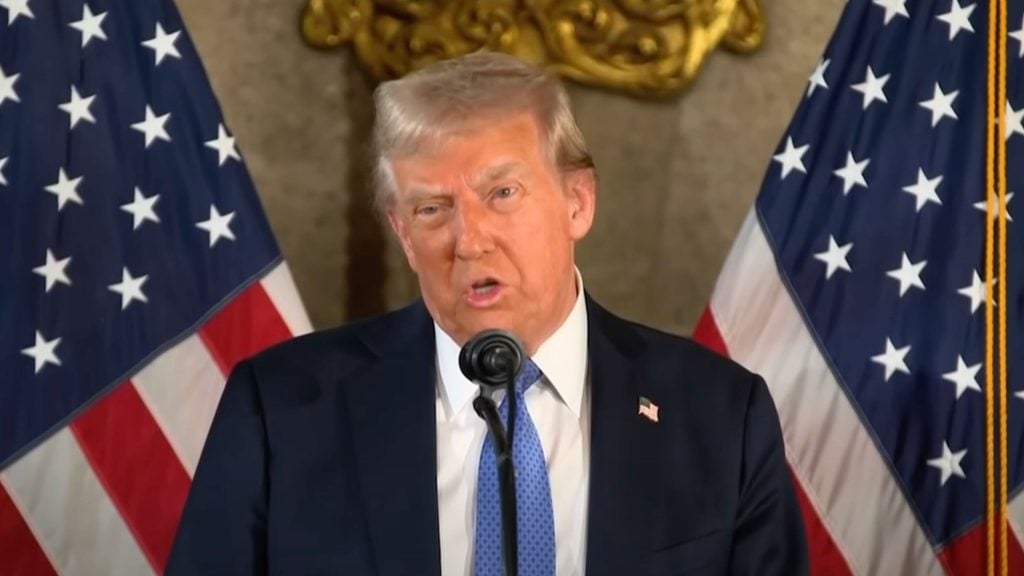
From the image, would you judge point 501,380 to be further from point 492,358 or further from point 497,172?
point 497,172

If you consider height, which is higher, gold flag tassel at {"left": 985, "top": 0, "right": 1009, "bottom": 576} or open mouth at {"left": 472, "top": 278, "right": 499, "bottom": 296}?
open mouth at {"left": 472, "top": 278, "right": 499, "bottom": 296}

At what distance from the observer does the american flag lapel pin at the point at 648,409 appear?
6.81ft

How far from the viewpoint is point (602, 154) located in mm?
3295

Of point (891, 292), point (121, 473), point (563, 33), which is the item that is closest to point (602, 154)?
point (563, 33)

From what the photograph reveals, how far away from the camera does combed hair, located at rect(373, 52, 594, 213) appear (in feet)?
6.39

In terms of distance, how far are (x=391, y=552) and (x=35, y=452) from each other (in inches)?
45.1

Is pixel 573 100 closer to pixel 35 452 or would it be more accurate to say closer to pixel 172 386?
pixel 172 386

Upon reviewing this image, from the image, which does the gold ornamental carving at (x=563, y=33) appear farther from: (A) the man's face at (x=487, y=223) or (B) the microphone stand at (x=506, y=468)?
(B) the microphone stand at (x=506, y=468)

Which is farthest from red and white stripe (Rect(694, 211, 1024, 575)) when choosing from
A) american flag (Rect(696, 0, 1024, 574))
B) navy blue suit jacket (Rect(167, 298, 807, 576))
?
navy blue suit jacket (Rect(167, 298, 807, 576))

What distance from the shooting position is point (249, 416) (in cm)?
202

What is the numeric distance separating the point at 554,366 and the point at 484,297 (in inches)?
6.7

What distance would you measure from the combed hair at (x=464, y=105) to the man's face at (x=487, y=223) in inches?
0.6

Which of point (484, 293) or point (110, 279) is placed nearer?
point (484, 293)

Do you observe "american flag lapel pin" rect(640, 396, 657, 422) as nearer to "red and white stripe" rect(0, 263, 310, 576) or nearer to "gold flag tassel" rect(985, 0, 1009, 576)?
"gold flag tassel" rect(985, 0, 1009, 576)
